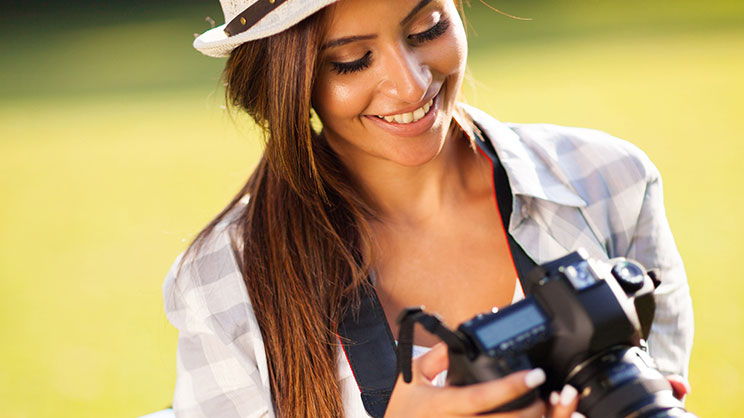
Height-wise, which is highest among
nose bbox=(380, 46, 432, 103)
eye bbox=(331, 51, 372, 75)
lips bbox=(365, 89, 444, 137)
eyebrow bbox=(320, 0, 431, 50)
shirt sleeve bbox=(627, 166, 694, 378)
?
eyebrow bbox=(320, 0, 431, 50)

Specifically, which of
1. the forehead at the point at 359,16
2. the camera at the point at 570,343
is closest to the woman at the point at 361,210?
the forehead at the point at 359,16

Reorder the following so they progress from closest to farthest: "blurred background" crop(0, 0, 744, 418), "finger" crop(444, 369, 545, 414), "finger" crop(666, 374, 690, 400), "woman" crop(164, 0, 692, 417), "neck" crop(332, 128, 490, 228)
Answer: "finger" crop(444, 369, 545, 414)
"finger" crop(666, 374, 690, 400)
"woman" crop(164, 0, 692, 417)
"neck" crop(332, 128, 490, 228)
"blurred background" crop(0, 0, 744, 418)

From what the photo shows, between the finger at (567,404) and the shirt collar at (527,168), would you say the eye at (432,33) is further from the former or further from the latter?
the finger at (567,404)

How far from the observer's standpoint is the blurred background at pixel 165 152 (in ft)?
9.94

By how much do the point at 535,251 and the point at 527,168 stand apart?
0.17 m

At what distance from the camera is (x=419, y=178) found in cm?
162

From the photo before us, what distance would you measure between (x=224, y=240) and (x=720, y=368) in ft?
6.04

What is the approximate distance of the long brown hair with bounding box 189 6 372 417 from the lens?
4.38 ft

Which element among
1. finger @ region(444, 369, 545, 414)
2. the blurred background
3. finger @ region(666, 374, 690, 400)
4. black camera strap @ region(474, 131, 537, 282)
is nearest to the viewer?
finger @ region(444, 369, 545, 414)

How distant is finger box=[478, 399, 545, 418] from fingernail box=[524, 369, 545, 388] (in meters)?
0.03

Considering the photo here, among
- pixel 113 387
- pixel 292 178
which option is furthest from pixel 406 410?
pixel 113 387

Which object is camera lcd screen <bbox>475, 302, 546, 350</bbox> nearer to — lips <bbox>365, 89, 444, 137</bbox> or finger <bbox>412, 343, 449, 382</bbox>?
finger <bbox>412, 343, 449, 382</bbox>

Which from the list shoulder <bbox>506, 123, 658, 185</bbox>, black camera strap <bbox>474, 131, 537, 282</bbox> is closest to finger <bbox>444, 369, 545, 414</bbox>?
black camera strap <bbox>474, 131, 537, 282</bbox>

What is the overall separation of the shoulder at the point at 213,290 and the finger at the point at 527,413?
1.91 feet
